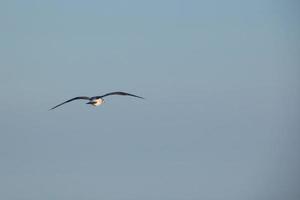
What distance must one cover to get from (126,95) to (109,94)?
186 centimetres

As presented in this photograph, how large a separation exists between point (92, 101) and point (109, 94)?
74.1 inches

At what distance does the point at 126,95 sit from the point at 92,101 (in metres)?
3.69

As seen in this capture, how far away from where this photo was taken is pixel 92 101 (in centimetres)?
11556

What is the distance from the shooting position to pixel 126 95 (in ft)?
388

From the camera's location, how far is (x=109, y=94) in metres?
117
